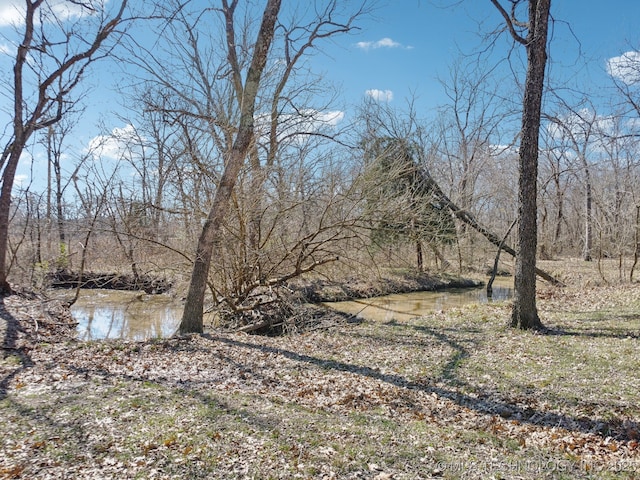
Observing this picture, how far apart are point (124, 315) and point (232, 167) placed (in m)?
7.38

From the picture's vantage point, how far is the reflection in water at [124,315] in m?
10.7

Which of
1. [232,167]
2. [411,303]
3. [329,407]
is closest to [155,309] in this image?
[232,167]

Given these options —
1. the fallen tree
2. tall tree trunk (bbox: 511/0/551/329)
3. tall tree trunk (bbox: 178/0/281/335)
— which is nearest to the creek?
the fallen tree

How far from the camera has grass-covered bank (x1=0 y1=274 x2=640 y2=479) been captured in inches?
130

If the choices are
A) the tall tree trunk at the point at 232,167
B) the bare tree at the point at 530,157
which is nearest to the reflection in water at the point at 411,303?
the bare tree at the point at 530,157

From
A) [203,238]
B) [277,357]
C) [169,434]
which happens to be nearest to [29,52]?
[203,238]

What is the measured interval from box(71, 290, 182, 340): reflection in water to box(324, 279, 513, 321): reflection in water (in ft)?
16.2

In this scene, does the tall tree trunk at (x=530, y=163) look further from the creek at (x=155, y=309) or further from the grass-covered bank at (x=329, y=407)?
the creek at (x=155, y=309)

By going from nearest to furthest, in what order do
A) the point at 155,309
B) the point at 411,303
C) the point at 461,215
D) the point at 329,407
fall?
the point at 329,407 → the point at 155,309 → the point at 411,303 → the point at 461,215

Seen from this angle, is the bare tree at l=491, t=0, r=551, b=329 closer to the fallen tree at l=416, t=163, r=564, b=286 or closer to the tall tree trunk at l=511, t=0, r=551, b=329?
the tall tree trunk at l=511, t=0, r=551, b=329

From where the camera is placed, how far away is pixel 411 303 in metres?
14.5

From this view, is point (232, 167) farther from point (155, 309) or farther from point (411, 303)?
point (411, 303)

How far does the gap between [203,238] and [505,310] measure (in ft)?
22.4

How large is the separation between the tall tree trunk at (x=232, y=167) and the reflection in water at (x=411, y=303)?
17.8 ft
